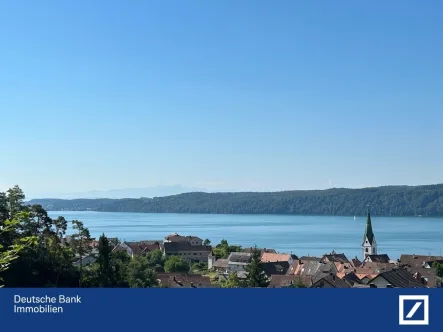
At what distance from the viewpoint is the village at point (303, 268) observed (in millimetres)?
31625

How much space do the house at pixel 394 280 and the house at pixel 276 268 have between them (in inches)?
635

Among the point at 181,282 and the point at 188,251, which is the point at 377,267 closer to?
the point at 181,282

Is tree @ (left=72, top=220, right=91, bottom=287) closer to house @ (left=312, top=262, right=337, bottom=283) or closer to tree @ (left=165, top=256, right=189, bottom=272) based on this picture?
house @ (left=312, top=262, right=337, bottom=283)

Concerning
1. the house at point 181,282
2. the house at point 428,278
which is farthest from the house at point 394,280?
the house at point 181,282

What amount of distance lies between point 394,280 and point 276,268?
19092 mm

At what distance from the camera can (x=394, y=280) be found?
102 ft

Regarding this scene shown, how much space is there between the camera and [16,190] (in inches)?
1030

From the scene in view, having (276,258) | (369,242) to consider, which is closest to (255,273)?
(276,258)

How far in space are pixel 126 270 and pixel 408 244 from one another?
70636 millimetres

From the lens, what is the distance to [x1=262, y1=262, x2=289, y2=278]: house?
157ft

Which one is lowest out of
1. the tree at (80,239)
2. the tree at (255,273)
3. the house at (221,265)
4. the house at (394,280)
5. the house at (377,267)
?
the house at (221,265)

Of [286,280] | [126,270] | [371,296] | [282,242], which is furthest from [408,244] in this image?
[371,296]

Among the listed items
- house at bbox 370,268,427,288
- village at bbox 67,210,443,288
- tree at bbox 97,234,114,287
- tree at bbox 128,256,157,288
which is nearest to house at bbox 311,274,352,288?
village at bbox 67,210,443,288

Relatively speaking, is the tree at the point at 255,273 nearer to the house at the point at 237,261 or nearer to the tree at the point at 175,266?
the tree at the point at 175,266
